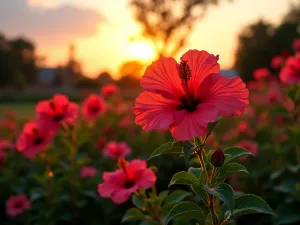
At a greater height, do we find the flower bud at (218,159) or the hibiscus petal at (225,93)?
the hibiscus petal at (225,93)

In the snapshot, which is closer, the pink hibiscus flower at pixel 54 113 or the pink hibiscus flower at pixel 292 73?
the pink hibiscus flower at pixel 54 113

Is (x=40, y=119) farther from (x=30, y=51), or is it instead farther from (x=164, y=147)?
(x=30, y=51)

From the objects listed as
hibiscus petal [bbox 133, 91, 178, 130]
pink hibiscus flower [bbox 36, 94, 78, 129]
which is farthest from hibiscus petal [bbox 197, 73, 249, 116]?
pink hibiscus flower [bbox 36, 94, 78, 129]

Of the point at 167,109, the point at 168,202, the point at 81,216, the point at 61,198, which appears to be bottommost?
the point at 81,216

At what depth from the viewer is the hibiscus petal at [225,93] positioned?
1.20 m

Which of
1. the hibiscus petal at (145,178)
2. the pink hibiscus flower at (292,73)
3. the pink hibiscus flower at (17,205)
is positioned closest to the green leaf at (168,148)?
the hibiscus petal at (145,178)

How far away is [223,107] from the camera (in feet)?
3.95

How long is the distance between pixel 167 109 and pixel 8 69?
147 ft

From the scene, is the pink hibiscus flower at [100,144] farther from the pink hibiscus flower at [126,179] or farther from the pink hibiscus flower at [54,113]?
the pink hibiscus flower at [126,179]

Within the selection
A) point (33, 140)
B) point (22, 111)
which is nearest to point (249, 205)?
point (33, 140)

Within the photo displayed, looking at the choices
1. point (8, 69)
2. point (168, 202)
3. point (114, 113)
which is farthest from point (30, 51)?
point (168, 202)

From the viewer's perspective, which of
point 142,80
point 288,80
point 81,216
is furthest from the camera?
point 81,216

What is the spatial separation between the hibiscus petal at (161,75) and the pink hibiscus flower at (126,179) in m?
0.56

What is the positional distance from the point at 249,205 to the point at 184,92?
43cm
